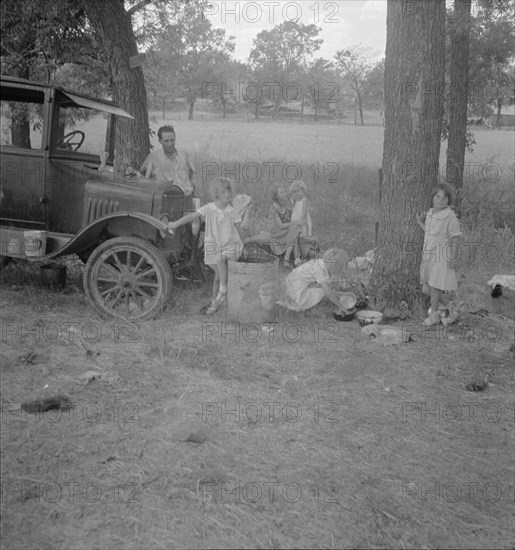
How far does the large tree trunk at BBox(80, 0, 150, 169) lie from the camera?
8906mm

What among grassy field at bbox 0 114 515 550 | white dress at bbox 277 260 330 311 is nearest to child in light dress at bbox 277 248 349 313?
white dress at bbox 277 260 330 311

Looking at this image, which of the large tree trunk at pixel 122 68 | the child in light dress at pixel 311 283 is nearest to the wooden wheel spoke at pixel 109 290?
the child in light dress at pixel 311 283

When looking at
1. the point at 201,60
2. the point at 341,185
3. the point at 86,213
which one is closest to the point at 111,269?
the point at 86,213

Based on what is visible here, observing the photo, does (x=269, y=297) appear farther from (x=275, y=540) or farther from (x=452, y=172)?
(x=452, y=172)

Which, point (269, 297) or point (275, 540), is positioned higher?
point (269, 297)

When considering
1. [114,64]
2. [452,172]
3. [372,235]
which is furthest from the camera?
[452,172]

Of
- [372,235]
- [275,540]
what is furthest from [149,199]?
[372,235]

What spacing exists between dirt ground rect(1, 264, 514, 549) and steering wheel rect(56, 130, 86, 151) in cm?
169

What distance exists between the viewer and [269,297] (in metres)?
5.81

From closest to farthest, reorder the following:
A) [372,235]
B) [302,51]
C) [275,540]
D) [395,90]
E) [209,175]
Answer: [275,540], [395,90], [372,235], [209,175], [302,51]

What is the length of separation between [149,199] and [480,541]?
4.24 meters

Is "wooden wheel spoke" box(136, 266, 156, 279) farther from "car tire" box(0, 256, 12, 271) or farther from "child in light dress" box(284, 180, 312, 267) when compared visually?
"child in light dress" box(284, 180, 312, 267)

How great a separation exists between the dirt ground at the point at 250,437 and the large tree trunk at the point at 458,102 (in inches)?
239

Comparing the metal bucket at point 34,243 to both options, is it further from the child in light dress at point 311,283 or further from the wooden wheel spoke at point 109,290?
the child in light dress at point 311,283
